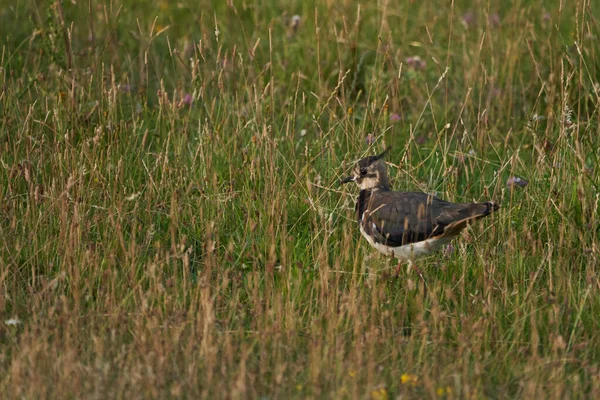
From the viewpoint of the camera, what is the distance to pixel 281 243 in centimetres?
505

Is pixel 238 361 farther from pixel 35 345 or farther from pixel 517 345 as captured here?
pixel 517 345

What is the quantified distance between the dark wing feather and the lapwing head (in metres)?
Result: 0.18

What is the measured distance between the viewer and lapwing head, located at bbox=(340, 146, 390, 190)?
18.7 ft

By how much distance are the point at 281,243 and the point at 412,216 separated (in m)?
0.68

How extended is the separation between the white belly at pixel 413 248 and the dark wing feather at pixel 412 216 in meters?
0.02

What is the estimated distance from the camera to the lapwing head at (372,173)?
570 cm

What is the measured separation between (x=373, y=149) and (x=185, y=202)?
1.20m

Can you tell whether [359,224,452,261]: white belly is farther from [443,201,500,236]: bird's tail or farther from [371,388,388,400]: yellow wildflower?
[371,388,388,400]: yellow wildflower

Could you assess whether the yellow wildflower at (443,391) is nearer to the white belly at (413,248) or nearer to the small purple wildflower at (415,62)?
the white belly at (413,248)

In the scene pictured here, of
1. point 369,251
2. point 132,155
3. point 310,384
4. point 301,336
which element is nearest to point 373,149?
point 369,251

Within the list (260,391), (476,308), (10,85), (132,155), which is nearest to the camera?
(260,391)

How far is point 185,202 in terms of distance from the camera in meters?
5.75

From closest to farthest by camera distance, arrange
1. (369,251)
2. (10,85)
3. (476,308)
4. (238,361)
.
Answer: (238,361), (476,308), (369,251), (10,85)

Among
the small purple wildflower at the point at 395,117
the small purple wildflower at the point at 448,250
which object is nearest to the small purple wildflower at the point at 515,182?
the small purple wildflower at the point at 448,250
